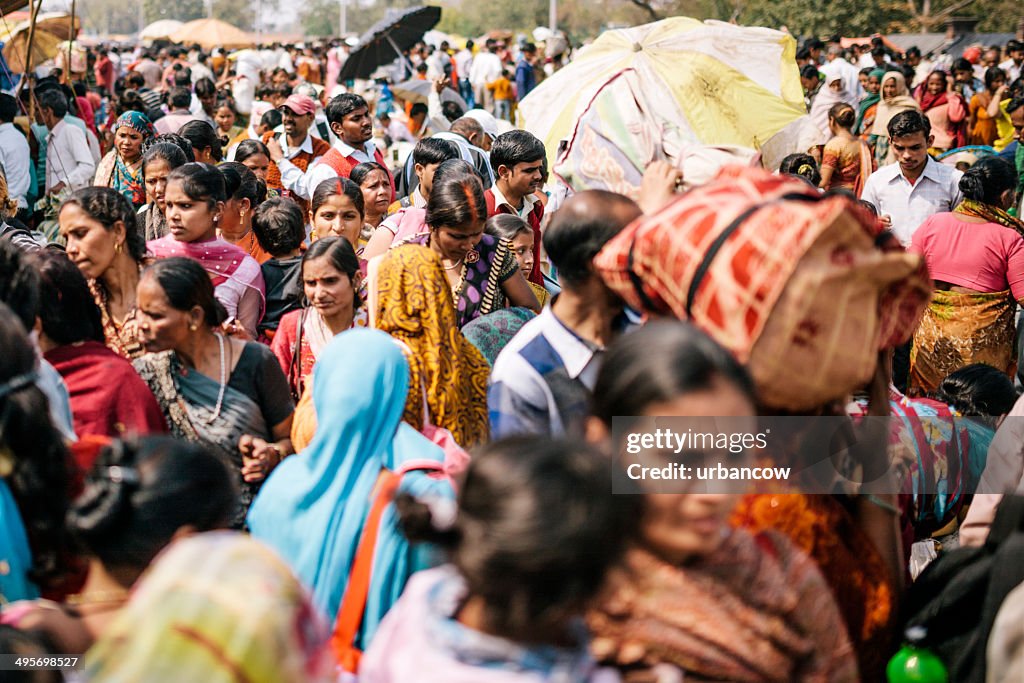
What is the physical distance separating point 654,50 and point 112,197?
6.38 ft

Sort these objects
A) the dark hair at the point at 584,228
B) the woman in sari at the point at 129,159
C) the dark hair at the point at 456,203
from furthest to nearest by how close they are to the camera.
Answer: the woman in sari at the point at 129,159
the dark hair at the point at 456,203
the dark hair at the point at 584,228

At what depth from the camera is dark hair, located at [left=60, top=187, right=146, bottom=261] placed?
380cm

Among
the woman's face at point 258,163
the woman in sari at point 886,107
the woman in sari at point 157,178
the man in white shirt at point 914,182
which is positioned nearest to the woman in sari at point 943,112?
the woman in sari at point 886,107

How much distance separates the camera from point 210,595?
152 centimetres

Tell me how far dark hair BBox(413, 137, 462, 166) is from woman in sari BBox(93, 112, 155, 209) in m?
1.68

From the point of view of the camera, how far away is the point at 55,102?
805cm

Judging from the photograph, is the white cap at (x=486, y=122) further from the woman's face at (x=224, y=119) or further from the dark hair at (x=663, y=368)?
the dark hair at (x=663, y=368)

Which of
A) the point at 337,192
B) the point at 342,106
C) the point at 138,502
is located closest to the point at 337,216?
the point at 337,192

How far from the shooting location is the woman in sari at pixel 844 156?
8328 mm

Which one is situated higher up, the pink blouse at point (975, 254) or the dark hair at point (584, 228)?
the dark hair at point (584, 228)

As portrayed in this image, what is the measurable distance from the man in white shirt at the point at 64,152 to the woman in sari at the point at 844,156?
5515mm

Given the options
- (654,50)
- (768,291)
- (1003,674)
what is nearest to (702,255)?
(768,291)

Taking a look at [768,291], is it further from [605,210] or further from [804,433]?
[605,210]

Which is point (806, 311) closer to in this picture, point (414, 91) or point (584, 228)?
point (584, 228)
